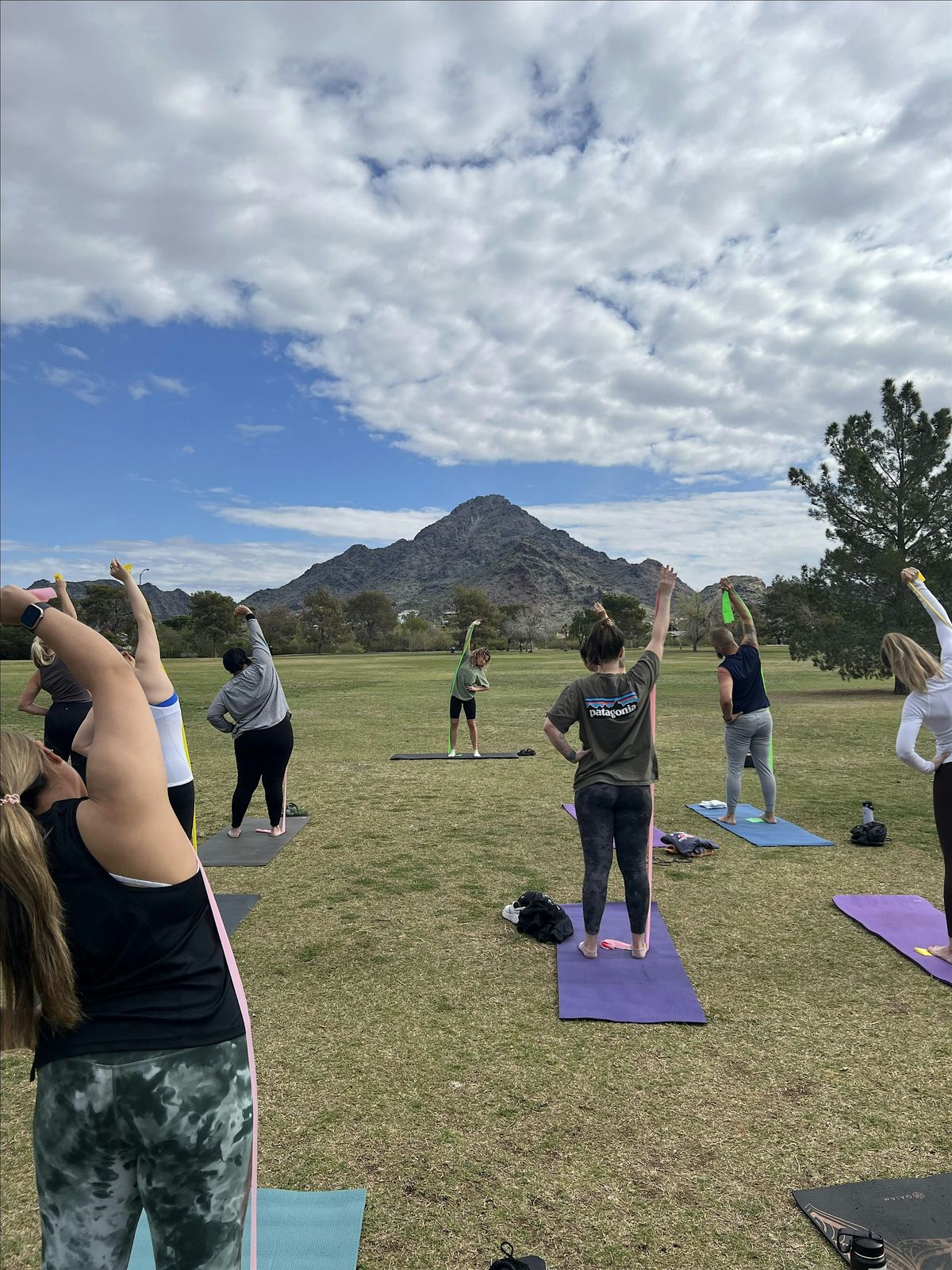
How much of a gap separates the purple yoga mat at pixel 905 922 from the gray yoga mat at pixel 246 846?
17.6 feet

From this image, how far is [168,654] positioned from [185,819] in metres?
78.6

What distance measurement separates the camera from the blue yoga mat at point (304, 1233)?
8.92 feet

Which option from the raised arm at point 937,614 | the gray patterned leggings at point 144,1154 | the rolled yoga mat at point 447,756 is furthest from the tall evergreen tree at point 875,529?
the gray patterned leggings at point 144,1154

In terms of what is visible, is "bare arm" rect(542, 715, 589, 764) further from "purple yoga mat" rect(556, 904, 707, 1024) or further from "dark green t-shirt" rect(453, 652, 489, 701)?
"dark green t-shirt" rect(453, 652, 489, 701)

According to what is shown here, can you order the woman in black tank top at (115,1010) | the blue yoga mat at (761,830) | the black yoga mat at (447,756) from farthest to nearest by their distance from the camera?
the black yoga mat at (447,756) → the blue yoga mat at (761,830) → the woman in black tank top at (115,1010)

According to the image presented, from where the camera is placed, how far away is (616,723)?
469 centimetres

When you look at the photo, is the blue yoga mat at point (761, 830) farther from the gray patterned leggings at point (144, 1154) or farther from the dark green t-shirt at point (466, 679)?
the gray patterned leggings at point (144, 1154)

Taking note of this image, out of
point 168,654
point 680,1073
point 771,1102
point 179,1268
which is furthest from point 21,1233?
point 168,654

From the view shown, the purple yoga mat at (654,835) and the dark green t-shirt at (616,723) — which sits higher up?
the dark green t-shirt at (616,723)

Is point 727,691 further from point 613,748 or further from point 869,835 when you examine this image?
point 613,748

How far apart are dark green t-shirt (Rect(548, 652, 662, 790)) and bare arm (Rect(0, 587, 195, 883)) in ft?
10.5

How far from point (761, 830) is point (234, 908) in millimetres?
5606

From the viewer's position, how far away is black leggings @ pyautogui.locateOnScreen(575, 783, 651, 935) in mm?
4703

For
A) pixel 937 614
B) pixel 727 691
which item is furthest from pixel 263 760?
pixel 937 614
